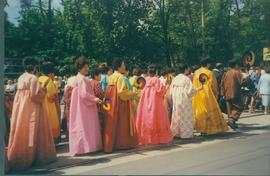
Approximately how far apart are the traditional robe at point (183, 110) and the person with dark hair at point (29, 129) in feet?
12.1

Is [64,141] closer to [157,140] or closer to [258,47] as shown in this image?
[157,140]

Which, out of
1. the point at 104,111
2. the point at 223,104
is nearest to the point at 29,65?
the point at 104,111

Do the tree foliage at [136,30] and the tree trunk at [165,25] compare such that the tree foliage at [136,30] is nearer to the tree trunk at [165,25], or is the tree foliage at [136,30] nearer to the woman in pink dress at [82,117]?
the tree trunk at [165,25]

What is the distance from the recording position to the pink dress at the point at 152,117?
1036 cm

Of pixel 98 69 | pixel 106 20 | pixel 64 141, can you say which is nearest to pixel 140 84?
pixel 98 69

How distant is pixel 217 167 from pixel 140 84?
3.64 meters

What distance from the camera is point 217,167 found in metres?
Answer: 7.36

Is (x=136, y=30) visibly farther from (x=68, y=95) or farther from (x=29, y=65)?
(x=29, y=65)

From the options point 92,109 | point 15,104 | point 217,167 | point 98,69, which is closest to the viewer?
point 217,167

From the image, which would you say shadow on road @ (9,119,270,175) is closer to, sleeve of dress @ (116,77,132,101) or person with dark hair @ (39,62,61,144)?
person with dark hair @ (39,62,61,144)

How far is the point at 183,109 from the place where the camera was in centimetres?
1089

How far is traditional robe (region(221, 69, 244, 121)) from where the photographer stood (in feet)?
40.7

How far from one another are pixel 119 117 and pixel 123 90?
23.7 inches

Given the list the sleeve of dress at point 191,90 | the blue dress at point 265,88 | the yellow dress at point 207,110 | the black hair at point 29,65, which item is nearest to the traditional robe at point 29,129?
the black hair at point 29,65
